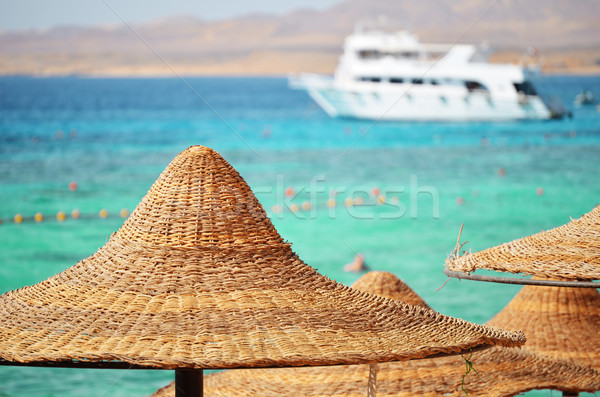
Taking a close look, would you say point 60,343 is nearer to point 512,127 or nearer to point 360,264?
point 360,264

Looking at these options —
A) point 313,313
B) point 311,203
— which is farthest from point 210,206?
point 311,203

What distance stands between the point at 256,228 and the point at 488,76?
33961mm

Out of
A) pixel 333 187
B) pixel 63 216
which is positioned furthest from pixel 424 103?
pixel 63 216

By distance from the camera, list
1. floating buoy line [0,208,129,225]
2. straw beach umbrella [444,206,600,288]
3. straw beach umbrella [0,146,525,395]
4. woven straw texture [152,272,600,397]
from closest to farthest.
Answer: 1. straw beach umbrella [0,146,525,395]
2. straw beach umbrella [444,206,600,288]
3. woven straw texture [152,272,600,397]
4. floating buoy line [0,208,129,225]

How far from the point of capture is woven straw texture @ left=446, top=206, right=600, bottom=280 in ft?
13.0

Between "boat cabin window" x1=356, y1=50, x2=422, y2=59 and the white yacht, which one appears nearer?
the white yacht

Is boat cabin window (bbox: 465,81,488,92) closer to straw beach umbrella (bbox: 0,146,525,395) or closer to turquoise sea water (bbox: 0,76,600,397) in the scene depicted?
turquoise sea water (bbox: 0,76,600,397)

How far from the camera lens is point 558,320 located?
18.8 feet

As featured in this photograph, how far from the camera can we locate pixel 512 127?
38.1 metres

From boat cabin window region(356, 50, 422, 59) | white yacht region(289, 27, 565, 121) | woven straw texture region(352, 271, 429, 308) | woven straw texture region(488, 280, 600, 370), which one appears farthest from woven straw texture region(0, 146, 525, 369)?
boat cabin window region(356, 50, 422, 59)

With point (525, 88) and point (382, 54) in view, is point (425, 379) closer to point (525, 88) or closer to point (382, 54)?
point (382, 54)

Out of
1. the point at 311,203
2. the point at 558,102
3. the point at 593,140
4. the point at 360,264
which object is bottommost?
the point at 360,264

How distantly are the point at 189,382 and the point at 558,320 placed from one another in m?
3.71

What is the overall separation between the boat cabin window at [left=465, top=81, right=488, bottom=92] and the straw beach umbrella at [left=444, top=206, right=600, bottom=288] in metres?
32.9
